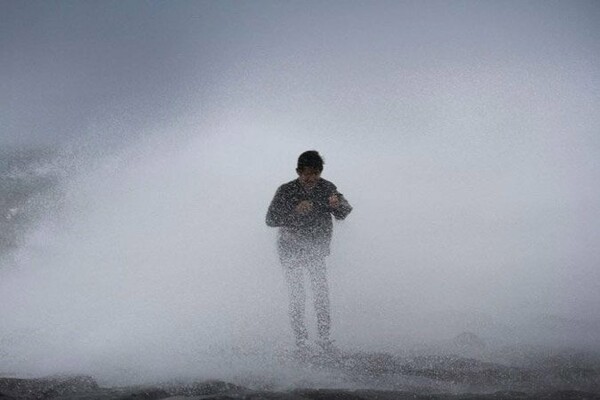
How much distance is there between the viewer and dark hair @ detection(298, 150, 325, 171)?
5.32 m

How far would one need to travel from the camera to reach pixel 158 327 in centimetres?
613

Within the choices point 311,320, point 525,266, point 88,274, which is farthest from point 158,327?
point 525,266

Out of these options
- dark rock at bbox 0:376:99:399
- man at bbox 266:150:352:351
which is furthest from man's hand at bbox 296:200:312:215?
dark rock at bbox 0:376:99:399

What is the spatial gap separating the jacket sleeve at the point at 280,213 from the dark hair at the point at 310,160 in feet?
1.42

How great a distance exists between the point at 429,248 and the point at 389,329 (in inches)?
376

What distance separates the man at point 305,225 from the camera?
5.25m

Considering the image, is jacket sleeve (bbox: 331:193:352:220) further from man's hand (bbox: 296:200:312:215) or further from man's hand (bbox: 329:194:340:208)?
man's hand (bbox: 296:200:312:215)

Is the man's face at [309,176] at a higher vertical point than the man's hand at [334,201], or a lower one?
higher

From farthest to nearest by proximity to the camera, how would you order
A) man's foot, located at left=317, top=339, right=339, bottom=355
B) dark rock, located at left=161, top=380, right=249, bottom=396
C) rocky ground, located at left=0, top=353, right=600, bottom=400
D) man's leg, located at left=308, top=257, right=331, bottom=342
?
man's leg, located at left=308, top=257, right=331, bottom=342, man's foot, located at left=317, top=339, right=339, bottom=355, dark rock, located at left=161, top=380, right=249, bottom=396, rocky ground, located at left=0, top=353, right=600, bottom=400

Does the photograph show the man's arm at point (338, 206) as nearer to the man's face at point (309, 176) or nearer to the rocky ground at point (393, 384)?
the man's face at point (309, 176)

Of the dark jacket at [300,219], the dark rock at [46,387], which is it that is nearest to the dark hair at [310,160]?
the dark jacket at [300,219]

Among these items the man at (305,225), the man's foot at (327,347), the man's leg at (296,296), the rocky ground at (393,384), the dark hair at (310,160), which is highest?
the dark hair at (310,160)

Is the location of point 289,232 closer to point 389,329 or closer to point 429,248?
point 389,329

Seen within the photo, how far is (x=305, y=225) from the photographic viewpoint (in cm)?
533
